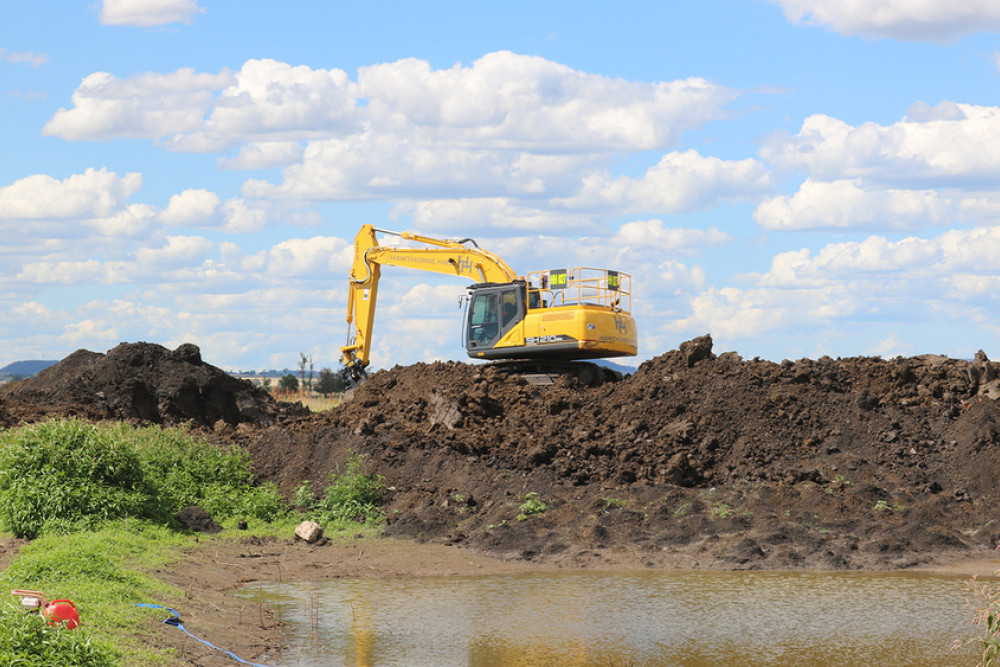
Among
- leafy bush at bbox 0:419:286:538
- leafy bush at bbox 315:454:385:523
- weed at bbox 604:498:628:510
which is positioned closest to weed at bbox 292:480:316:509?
leafy bush at bbox 315:454:385:523

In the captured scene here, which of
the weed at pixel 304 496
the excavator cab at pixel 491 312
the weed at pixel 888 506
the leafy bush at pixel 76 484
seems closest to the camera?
the leafy bush at pixel 76 484

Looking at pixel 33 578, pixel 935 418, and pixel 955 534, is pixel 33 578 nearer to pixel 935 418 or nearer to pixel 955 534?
pixel 955 534

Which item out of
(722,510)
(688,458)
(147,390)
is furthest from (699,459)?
(147,390)

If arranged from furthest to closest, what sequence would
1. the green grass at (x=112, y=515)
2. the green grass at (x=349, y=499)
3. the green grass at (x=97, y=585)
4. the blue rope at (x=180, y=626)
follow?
the green grass at (x=349, y=499) < the blue rope at (x=180, y=626) < the green grass at (x=112, y=515) < the green grass at (x=97, y=585)

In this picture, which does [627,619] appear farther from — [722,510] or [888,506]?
[888,506]

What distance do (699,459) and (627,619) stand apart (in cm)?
752

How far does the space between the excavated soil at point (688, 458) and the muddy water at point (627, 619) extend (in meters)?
1.36

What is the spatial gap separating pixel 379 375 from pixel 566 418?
25.4 ft

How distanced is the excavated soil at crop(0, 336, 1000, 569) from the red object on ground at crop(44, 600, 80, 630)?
831 centimetres

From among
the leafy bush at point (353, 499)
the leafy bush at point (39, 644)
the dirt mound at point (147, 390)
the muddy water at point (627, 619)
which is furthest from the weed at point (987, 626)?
the dirt mound at point (147, 390)

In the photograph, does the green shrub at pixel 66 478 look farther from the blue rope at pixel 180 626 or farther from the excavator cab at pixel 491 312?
the excavator cab at pixel 491 312

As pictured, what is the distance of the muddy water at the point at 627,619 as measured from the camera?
33.9 ft

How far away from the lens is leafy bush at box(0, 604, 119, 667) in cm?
731

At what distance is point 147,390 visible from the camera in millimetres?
29203
